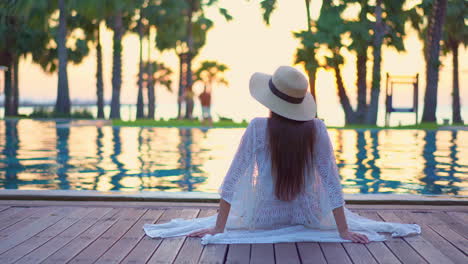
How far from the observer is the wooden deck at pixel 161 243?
13.4 ft

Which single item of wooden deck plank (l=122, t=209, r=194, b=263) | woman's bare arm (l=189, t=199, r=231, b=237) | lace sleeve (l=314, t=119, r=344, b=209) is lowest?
wooden deck plank (l=122, t=209, r=194, b=263)

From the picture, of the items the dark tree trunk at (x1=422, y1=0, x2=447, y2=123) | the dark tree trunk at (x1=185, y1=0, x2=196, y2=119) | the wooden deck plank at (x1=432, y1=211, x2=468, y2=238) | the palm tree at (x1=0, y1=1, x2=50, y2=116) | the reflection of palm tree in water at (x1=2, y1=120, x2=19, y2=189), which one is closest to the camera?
the wooden deck plank at (x1=432, y1=211, x2=468, y2=238)

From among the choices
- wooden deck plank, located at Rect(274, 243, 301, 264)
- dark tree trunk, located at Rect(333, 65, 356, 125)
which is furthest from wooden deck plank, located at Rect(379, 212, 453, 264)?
dark tree trunk, located at Rect(333, 65, 356, 125)

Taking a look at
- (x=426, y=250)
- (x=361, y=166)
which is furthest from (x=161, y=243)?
(x=361, y=166)

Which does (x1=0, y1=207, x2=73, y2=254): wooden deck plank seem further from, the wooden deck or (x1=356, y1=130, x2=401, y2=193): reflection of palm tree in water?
(x1=356, y1=130, x2=401, y2=193): reflection of palm tree in water

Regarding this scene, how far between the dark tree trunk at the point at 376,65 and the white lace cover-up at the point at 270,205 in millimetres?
24968

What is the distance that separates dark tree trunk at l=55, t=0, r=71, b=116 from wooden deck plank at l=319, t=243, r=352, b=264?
1178 inches

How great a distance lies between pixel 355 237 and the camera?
4.54 m

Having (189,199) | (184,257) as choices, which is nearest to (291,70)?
(184,257)

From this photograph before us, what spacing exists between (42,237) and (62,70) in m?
29.9

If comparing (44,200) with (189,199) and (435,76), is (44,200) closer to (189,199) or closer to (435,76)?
(189,199)

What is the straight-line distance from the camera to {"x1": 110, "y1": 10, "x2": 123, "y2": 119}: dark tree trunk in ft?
119

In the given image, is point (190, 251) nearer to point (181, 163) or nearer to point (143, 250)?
point (143, 250)

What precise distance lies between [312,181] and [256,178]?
46 centimetres
